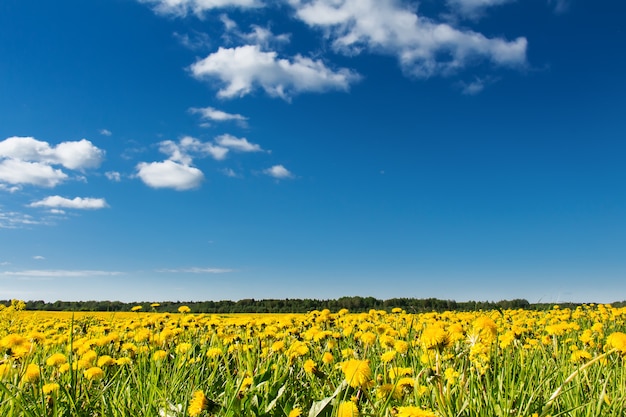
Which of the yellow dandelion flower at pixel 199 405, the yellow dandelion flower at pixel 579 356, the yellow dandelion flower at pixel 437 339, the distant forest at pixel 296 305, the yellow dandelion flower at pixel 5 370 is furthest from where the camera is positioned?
the distant forest at pixel 296 305

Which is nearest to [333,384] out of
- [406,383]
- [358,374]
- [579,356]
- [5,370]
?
[406,383]

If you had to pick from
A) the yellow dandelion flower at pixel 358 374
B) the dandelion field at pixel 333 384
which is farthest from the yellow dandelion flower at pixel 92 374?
the yellow dandelion flower at pixel 358 374

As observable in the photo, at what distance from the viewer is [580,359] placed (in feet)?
15.0

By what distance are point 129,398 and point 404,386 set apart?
1.94 metres

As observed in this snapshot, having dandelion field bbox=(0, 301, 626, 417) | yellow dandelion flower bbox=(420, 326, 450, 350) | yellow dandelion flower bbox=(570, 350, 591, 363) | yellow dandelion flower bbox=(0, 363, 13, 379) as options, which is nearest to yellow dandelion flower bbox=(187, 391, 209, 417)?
dandelion field bbox=(0, 301, 626, 417)

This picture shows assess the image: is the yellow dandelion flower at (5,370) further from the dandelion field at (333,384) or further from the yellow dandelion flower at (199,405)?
the yellow dandelion flower at (199,405)

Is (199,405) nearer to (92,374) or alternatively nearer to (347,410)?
(347,410)

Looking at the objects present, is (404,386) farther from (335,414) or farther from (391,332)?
(391,332)

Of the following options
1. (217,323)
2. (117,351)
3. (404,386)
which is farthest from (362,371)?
(217,323)

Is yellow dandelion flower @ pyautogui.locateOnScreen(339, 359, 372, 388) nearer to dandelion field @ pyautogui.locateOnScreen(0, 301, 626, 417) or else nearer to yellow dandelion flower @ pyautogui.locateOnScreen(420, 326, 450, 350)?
dandelion field @ pyautogui.locateOnScreen(0, 301, 626, 417)

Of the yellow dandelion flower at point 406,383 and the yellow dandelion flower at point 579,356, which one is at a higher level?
the yellow dandelion flower at point 406,383

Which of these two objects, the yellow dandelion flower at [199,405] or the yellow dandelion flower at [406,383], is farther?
the yellow dandelion flower at [406,383]

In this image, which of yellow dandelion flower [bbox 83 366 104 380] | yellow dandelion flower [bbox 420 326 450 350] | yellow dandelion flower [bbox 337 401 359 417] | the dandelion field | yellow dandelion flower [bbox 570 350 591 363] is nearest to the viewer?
yellow dandelion flower [bbox 337 401 359 417]

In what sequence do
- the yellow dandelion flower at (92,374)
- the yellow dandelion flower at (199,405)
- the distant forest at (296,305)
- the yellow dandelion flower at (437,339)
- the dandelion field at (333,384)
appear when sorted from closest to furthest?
the yellow dandelion flower at (199,405)
the dandelion field at (333,384)
the yellow dandelion flower at (437,339)
the yellow dandelion flower at (92,374)
the distant forest at (296,305)
